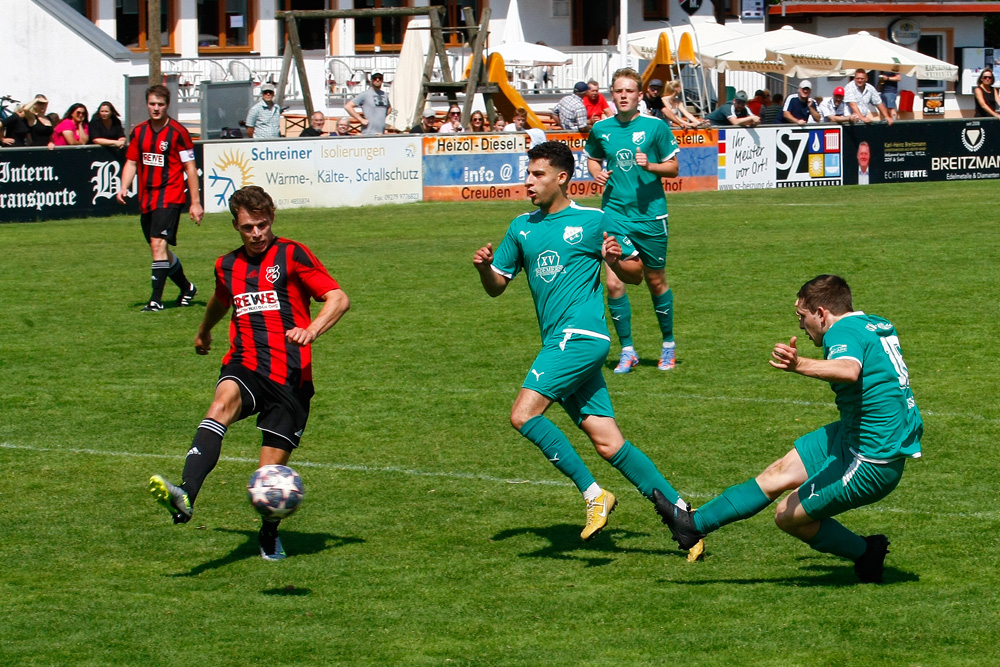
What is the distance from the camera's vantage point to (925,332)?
41.3 ft

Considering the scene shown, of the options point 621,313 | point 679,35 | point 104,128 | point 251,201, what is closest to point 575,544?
point 251,201

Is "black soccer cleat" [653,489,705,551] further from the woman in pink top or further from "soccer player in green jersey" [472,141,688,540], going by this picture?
the woman in pink top

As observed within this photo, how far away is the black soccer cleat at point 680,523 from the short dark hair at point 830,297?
3.92ft

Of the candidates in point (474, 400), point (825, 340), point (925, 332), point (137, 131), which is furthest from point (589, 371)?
point (137, 131)

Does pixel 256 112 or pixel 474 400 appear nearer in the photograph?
pixel 474 400

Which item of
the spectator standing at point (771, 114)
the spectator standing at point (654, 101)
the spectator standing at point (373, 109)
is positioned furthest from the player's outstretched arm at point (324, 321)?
the spectator standing at point (771, 114)

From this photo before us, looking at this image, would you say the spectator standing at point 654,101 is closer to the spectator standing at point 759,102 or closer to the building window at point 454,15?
the spectator standing at point 759,102

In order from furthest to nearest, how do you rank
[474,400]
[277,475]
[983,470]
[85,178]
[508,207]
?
[508,207] → [85,178] → [474,400] → [983,470] → [277,475]

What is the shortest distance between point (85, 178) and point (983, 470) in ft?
57.0

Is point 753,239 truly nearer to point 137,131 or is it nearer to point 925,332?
point 925,332

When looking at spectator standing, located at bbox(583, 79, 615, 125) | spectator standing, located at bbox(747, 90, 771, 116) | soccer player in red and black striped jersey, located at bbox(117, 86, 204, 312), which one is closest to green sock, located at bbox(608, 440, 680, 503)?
soccer player in red and black striped jersey, located at bbox(117, 86, 204, 312)

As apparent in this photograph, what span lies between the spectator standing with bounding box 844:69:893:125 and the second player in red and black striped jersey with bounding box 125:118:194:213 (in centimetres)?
1813

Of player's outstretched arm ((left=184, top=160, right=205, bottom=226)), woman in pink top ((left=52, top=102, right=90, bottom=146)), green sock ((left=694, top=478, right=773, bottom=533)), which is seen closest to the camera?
green sock ((left=694, top=478, right=773, bottom=533))

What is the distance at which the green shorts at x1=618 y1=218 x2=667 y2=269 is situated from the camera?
11.4m
